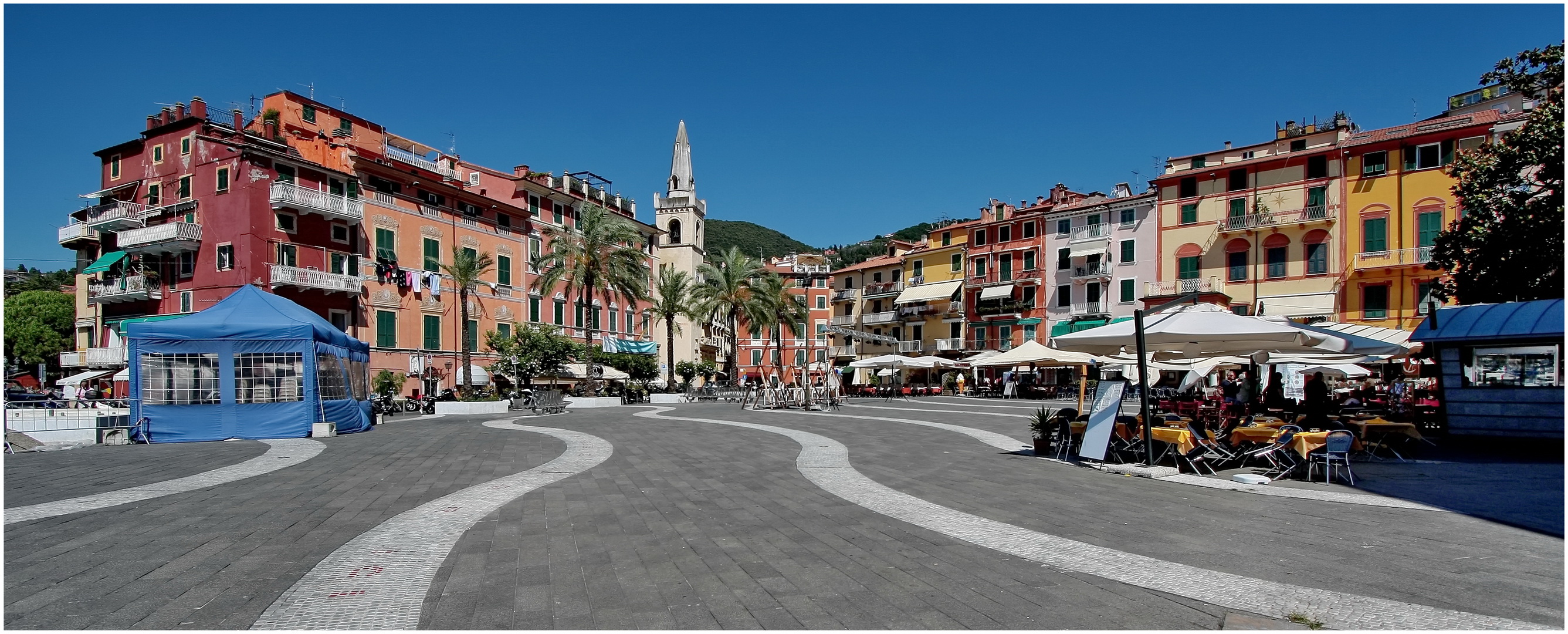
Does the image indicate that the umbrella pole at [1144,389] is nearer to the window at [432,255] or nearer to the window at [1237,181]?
the window at [432,255]

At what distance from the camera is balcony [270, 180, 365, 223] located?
33.2 m

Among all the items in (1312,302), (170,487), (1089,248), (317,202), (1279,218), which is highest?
(317,202)

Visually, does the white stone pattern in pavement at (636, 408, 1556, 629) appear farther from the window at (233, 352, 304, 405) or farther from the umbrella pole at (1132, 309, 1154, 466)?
the window at (233, 352, 304, 405)

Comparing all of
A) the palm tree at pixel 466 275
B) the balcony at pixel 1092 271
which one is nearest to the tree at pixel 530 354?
the palm tree at pixel 466 275

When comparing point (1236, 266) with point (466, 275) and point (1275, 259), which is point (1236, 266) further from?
point (466, 275)

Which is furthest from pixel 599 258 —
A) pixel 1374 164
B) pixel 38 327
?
pixel 38 327

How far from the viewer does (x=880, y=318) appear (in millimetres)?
65688

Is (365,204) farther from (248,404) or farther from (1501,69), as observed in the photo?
(1501,69)

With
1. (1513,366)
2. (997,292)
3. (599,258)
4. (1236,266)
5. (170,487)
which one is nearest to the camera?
(170,487)

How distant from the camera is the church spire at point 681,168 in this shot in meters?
72.1

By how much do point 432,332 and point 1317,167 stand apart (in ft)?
147

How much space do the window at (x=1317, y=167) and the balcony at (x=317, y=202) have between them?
45.6 m

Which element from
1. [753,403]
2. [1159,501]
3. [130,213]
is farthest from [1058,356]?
[130,213]

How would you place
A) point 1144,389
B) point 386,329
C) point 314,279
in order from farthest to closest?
point 386,329, point 314,279, point 1144,389
